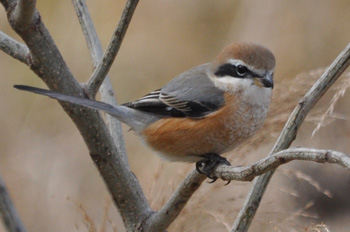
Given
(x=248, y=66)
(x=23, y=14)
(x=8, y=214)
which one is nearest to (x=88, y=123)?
(x=23, y=14)

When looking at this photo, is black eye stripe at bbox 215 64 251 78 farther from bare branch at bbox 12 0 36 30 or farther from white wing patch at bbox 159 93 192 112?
bare branch at bbox 12 0 36 30

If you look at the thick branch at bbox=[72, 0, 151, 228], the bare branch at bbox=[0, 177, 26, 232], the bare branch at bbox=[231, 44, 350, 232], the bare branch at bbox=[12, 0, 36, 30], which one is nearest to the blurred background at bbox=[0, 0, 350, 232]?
the thick branch at bbox=[72, 0, 151, 228]

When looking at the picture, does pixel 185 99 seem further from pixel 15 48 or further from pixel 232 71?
pixel 15 48

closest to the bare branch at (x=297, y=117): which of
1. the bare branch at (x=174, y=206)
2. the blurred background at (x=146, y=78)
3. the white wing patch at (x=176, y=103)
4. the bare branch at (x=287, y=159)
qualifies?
the bare branch at (x=287, y=159)

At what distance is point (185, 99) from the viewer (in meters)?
2.76

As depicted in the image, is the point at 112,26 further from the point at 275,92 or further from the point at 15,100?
the point at 275,92

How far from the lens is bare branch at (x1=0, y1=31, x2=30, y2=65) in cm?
204

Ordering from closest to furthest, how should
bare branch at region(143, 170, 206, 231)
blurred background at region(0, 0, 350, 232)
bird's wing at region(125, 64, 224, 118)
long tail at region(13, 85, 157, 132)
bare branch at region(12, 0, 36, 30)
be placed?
bare branch at region(12, 0, 36, 30), long tail at region(13, 85, 157, 132), bare branch at region(143, 170, 206, 231), bird's wing at region(125, 64, 224, 118), blurred background at region(0, 0, 350, 232)

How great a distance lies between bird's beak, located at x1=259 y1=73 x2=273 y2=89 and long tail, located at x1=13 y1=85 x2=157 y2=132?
521mm

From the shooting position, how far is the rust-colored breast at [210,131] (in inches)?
103

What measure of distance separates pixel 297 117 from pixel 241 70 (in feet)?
2.57

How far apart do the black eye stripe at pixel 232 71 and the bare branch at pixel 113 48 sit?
783 mm

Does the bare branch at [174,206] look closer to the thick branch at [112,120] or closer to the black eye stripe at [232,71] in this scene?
the thick branch at [112,120]

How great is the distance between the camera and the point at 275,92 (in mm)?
2715
